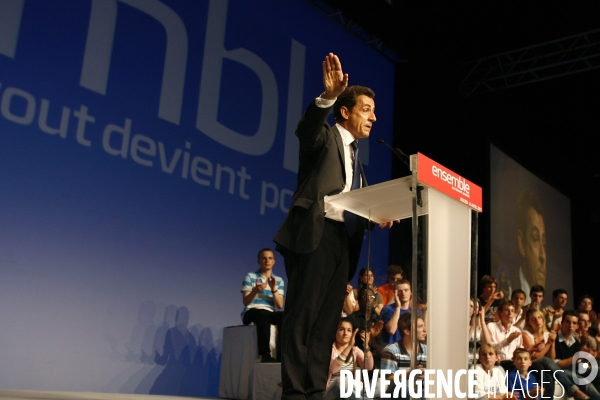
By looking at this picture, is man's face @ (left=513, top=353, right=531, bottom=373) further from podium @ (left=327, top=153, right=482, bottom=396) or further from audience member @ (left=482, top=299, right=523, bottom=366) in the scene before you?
podium @ (left=327, top=153, right=482, bottom=396)

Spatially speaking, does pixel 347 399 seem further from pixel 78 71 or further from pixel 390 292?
pixel 78 71

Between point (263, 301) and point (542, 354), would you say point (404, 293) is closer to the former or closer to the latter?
point (263, 301)

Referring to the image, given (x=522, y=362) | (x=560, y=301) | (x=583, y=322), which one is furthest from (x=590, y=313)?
(x=522, y=362)

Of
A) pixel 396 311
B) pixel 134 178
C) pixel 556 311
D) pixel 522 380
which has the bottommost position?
pixel 522 380

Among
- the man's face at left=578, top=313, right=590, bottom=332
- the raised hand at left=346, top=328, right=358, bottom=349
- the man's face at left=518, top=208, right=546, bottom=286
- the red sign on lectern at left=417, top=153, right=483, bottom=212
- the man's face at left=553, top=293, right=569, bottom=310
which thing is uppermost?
the man's face at left=518, top=208, right=546, bottom=286

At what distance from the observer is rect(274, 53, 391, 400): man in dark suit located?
200 cm

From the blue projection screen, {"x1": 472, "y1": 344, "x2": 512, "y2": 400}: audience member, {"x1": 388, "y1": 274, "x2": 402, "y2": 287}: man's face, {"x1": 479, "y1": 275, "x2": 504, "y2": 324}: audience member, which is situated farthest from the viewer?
{"x1": 479, "y1": 275, "x2": 504, "y2": 324}: audience member

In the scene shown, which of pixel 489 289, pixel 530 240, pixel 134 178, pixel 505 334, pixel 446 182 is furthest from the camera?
pixel 530 240

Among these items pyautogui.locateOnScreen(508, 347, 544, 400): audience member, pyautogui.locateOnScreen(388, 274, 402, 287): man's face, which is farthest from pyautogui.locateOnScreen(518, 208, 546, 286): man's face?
pyautogui.locateOnScreen(388, 274, 402, 287): man's face

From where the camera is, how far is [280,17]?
5988mm

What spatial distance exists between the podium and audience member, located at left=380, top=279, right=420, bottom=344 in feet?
0.55

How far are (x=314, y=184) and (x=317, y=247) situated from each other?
20 cm

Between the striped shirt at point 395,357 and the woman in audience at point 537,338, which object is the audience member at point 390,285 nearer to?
the striped shirt at point 395,357

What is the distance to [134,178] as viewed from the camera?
470cm
